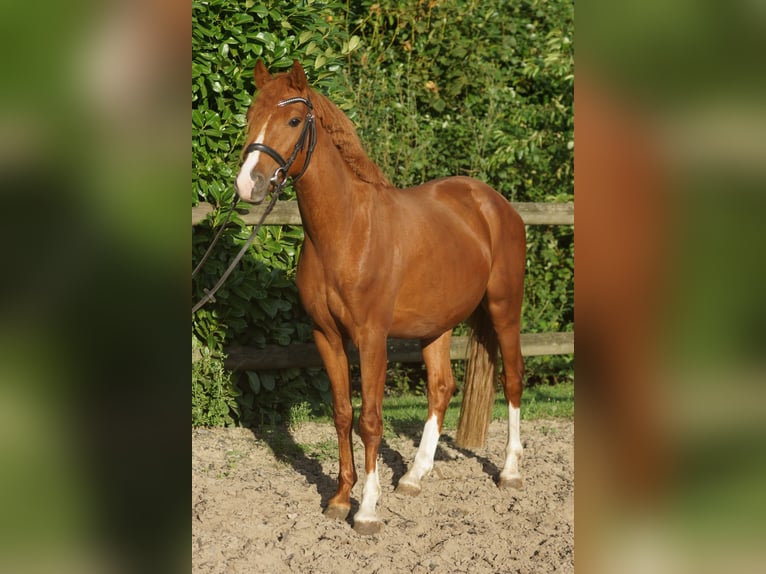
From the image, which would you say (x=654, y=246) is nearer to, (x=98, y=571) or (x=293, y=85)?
(x=98, y=571)

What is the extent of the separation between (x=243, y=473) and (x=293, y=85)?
87.3 inches

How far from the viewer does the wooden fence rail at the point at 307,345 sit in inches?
208

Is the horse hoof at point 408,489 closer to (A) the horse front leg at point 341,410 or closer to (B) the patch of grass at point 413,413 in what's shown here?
(A) the horse front leg at point 341,410

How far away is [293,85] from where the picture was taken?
3.43m

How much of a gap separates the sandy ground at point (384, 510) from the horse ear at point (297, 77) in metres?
1.97

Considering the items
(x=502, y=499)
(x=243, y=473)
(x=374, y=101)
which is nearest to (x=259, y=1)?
(x=374, y=101)

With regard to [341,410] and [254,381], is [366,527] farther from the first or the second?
[254,381]

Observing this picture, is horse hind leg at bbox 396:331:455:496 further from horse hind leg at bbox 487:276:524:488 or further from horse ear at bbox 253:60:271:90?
horse ear at bbox 253:60:271:90

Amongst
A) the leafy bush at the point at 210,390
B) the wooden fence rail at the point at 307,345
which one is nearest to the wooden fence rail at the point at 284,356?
the wooden fence rail at the point at 307,345

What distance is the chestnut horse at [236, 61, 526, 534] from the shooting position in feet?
11.1

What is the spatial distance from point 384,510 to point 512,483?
0.77m

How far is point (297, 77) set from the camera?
11.2ft

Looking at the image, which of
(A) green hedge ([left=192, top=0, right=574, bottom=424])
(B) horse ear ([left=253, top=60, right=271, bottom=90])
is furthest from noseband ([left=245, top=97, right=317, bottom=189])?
(A) green hedge ([left=192, top=0, right=574, bottom=424])

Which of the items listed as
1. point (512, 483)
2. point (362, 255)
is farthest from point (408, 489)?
point (362, 255)
